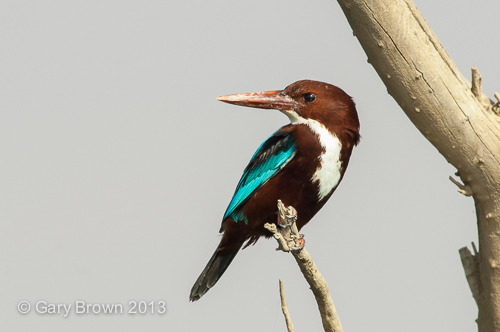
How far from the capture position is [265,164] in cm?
411

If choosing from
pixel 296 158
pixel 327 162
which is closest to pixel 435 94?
pixel 327 162

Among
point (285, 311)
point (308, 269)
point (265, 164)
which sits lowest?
point (285, 311)

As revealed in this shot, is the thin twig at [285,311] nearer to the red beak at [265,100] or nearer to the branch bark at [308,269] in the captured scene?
the branch bark at [308,269]

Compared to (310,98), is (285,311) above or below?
below

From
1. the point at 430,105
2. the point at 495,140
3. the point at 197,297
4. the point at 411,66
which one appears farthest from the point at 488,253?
the point at 197,297

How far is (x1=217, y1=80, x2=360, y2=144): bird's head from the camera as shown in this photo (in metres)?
4.04

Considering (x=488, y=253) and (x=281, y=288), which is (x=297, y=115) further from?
(x=488, y=253)

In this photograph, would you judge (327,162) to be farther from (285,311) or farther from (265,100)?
(285,311)

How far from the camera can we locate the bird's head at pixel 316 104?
159 inches

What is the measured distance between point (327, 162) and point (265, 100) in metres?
0.69

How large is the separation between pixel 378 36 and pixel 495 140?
3.26 feet

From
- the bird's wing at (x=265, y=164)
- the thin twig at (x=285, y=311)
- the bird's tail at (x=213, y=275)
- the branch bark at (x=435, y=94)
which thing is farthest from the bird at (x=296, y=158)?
the thin twig at (x=285, y=311)

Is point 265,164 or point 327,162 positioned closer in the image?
point 327,162

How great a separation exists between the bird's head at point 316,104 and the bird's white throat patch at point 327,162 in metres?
0.06
